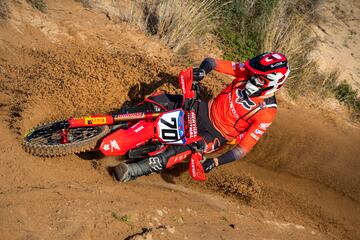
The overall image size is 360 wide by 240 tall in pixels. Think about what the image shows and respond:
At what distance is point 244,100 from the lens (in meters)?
6.29

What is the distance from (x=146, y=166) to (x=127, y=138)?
468 millimetres

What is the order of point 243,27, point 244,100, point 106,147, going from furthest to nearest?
point 243,27 < point 244,100 < point 106,147

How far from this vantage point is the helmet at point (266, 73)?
5844 millimetres

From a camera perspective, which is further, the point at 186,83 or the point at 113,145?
the point at 186,83

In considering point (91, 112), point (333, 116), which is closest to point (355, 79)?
point (333, 116)

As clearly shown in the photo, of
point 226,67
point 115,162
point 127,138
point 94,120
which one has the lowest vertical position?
point 115,162

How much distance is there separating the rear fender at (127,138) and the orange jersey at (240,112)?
1.14 metres

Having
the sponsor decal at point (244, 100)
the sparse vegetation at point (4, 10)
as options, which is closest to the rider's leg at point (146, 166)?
the sponsor decal at point (244, 100)

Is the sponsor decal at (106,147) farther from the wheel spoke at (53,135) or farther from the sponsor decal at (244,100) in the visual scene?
the sponsor decal at (244,100)

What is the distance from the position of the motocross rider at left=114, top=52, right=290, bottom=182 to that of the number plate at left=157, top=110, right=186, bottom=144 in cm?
18

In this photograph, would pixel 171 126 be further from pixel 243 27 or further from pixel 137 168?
pixel 243 27

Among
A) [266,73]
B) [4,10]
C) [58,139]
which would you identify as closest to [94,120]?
[58,139]

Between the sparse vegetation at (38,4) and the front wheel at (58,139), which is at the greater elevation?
the sparse vegetation at (38,4)

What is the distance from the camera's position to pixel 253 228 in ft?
20.2
